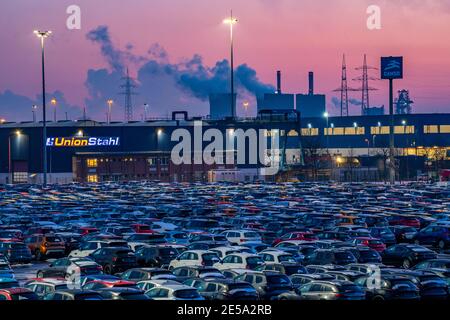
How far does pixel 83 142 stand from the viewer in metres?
94.2

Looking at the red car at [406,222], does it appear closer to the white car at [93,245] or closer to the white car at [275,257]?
the white car at [275,257]

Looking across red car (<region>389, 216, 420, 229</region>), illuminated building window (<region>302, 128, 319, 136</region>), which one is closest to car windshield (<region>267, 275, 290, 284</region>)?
red car (<region>389, 216, 420, 229</region>)

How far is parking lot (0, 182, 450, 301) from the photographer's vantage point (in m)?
17.2

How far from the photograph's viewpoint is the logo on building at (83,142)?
9300cm

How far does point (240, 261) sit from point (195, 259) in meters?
1.35

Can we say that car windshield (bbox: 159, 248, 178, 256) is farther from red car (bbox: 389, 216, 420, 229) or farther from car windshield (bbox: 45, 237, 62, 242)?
red car (bbox: 389, 216, 420, 229)

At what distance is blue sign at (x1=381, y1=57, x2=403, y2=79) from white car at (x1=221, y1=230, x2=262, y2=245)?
52.1 meters

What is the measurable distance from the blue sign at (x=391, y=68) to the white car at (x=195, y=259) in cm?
5894

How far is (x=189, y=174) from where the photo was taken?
94.5 metres

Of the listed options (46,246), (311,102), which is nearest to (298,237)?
(46,246)

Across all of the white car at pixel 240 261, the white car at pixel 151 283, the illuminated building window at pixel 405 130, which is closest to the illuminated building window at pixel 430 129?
the illuminated building window at pixel 405 130

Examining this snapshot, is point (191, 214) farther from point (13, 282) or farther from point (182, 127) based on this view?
point (182, 127)
